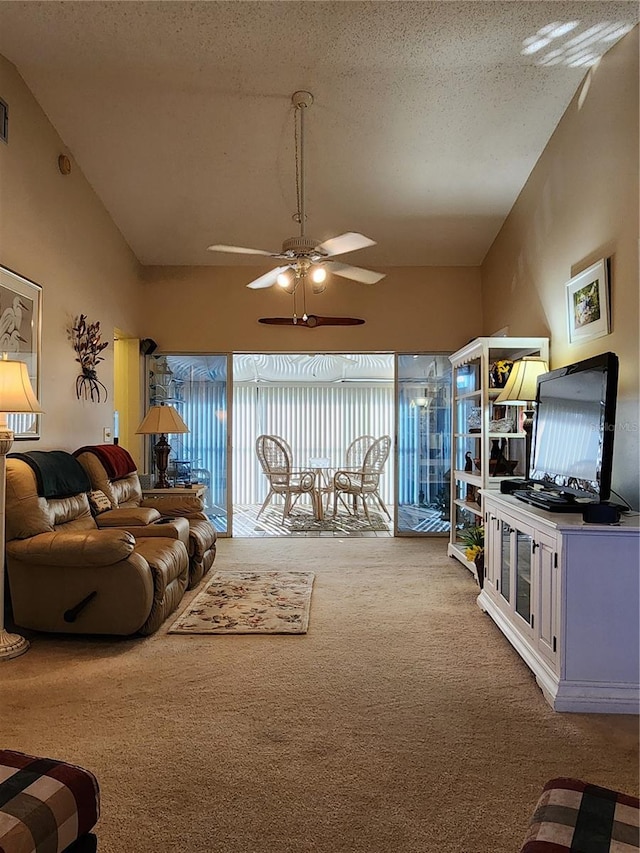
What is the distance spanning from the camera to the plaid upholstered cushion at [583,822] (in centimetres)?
104

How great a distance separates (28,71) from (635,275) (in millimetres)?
3693

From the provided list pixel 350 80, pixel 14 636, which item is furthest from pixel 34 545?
pixel 350 80

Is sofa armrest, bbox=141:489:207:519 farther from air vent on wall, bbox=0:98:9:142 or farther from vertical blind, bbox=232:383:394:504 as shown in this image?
vertical blind, bbox=232:383:394:504

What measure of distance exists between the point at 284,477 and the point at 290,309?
8.06 ft

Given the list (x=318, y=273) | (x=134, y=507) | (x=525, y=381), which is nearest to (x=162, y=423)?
(x=134, y=507)

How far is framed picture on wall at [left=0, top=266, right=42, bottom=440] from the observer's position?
3.31m

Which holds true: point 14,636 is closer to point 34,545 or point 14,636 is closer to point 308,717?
point 34,545

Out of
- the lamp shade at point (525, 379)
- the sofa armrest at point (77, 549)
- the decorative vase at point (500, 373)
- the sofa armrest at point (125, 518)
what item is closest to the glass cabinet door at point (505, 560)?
the lamp shade at point (525, 379)

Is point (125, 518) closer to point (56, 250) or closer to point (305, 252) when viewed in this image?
point (56, 250)

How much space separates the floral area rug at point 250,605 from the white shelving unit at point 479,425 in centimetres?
145

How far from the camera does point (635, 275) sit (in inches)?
114

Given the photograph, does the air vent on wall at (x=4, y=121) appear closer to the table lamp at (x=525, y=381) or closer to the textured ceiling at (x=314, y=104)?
the textured ceiling at (x=314, y=104)

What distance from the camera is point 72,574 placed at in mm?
2975

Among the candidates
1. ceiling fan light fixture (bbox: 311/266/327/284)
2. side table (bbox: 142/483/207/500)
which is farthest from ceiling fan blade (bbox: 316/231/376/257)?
side table (bbox: 142/483/207/500)
